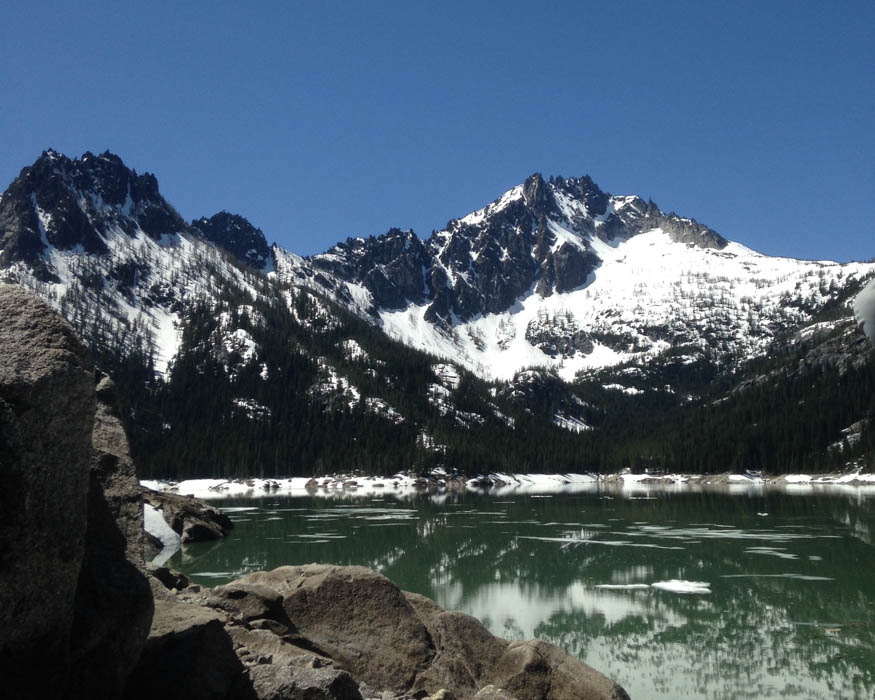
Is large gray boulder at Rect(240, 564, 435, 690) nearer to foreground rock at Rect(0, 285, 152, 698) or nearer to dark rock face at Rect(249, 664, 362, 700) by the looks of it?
dark rock face at Rect(249, 664, 362, 700)

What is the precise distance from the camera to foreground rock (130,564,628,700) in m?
11.5

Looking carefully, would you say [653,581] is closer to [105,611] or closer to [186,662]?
[186,662]

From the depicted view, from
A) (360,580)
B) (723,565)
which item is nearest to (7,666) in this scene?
(360,580)

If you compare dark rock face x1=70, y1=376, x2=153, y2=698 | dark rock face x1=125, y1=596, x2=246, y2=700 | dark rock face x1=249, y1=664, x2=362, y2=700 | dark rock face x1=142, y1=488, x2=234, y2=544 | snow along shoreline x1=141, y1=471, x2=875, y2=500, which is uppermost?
dark rock face x1=70, y1=376, x2=153, y2=698

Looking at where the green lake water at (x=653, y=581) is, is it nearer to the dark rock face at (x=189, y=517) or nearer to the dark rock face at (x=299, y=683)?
the dark rock face at (x=189, y=517)

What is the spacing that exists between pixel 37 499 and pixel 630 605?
25497 millimetres

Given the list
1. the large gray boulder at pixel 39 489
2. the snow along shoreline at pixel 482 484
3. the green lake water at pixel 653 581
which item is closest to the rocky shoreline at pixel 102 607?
the large gray boulder at pixel 39 489

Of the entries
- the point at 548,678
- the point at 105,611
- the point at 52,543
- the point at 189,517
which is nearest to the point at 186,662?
the point at 105,611

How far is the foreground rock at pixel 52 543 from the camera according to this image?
5.89 meters

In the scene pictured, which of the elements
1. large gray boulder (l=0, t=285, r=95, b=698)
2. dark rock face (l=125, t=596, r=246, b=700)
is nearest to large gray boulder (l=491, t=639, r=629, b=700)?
dark rock face (l=125, t=596, r=246, b=700)

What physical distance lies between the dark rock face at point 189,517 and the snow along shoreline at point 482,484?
3122 inches

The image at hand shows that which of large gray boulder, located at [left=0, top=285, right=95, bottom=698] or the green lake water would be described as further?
the green lake water

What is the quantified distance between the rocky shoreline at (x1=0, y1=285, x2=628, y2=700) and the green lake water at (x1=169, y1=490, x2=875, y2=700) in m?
7.46

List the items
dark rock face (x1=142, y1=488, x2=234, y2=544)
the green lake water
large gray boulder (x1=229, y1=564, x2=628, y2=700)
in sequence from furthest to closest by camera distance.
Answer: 1. dark rock face (x1=142, y1=488, x2=234, y2=544)
2. the green lake water
3. large gray boulder (x1=229, y1=564, x2=628, y2=700)
